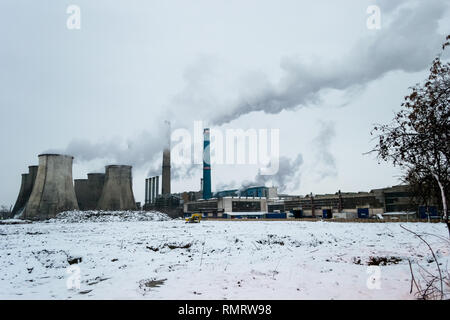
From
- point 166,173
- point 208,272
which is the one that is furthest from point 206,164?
point 208,272

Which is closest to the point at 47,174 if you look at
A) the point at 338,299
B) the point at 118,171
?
the point at 118,171

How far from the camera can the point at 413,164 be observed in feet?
15.3

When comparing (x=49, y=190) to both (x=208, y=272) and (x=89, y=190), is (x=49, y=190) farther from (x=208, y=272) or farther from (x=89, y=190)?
(x=208, y=272)

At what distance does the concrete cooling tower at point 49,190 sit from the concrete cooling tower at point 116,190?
228 inches

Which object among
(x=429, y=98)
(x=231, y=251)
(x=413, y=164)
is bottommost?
(x=231, y=251)

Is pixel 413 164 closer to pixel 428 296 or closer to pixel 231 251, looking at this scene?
pixel 428 296

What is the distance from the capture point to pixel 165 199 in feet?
216

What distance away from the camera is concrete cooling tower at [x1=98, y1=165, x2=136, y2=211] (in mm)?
43438

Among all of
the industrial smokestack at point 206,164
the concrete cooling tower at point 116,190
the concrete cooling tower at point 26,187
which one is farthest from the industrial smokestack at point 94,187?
the industrial smokestack at point 206,164

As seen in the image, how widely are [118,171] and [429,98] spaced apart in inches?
1760

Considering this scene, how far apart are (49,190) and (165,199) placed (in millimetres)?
30358

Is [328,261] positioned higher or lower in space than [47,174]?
lower

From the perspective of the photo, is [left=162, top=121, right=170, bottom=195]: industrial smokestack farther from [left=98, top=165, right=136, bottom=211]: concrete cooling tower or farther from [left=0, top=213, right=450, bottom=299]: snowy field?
[left=0, top=213, right=450, bottom=299]: snowy field
